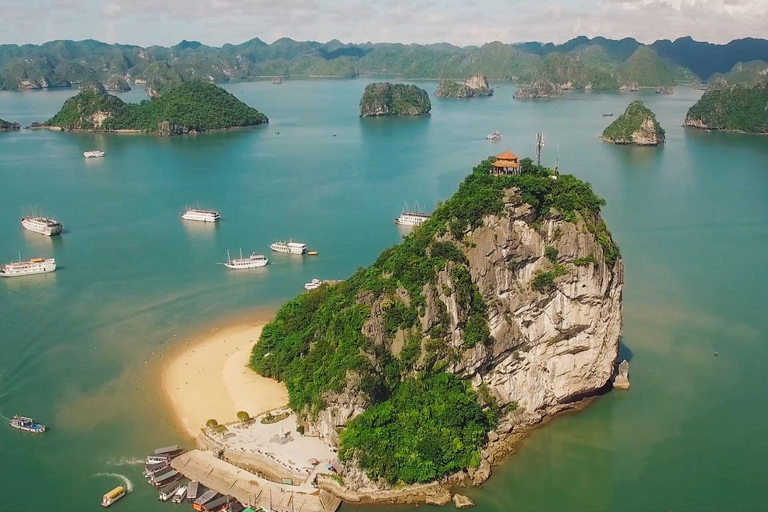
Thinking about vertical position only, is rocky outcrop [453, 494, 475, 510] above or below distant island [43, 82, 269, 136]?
below

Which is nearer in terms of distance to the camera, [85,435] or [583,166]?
[85,435]

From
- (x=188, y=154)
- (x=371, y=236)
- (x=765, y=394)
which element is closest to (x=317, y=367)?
(x=765, y=394)

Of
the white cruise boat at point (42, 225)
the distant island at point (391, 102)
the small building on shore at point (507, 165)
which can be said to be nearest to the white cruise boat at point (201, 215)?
the white cruise boat at point (42, 225)

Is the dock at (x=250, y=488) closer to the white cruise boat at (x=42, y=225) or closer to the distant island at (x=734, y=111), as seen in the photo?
the white cruise boat at (x=42, y=225)

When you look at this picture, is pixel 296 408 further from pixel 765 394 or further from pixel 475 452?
pixel 765 394

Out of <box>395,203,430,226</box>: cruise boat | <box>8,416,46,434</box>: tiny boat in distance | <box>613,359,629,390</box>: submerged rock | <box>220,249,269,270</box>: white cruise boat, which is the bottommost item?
<box>8,416,46,434</box>: tiny boat in distance

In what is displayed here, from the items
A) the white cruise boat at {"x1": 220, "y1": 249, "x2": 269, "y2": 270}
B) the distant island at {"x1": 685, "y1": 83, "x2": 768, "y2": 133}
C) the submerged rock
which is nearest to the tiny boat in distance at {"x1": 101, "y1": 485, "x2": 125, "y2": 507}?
the submerged rock

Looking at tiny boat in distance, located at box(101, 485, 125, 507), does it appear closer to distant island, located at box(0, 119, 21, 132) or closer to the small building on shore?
the small building on shore
